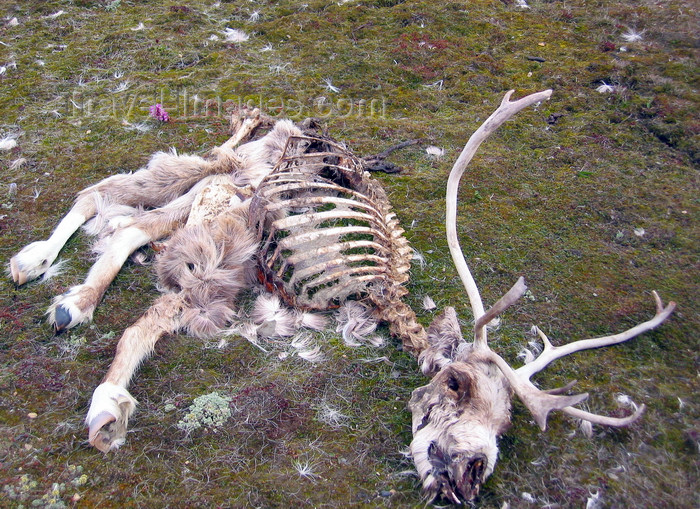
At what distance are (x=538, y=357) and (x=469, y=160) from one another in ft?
3.88

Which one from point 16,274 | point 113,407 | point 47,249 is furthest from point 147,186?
point 113,407

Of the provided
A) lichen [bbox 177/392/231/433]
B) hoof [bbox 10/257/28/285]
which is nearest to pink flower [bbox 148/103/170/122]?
hoof [bbox 10/257/28/285]

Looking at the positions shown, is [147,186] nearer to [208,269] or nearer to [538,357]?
[208,269]

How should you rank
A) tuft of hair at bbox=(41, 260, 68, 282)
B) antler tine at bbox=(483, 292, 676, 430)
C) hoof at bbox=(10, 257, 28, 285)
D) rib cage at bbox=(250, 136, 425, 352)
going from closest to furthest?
antler tine at bbox=(483, 292, 676, 430)
rib cage at bbox=(250, 136, 425, 352)
hoof at bbox=(10, 257, 28, 285)
tuft of hair at bbox=(41, 260, 68, 282)

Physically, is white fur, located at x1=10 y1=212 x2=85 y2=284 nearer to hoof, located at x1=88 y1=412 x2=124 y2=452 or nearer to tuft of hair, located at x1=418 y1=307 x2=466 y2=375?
hoof, located at x1=88 y1=412 x2=124 y2=452

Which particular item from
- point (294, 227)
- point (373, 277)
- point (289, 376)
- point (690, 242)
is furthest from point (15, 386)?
point (690, 242)

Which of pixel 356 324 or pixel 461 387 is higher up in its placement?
pixel 461 387

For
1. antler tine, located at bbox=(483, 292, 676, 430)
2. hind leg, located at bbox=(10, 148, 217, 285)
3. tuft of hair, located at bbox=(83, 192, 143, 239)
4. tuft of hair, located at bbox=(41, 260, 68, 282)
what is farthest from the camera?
hind leg, located at bbox=(10, 148, 217, 285)

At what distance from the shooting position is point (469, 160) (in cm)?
278

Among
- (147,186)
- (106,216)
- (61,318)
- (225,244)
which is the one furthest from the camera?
(147,186)

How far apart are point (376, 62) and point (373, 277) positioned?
3.85 m

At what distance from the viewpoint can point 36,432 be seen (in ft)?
9.11

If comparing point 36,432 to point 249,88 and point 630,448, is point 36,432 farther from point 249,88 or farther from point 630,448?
point 249,88

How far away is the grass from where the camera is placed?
8.71 feet
